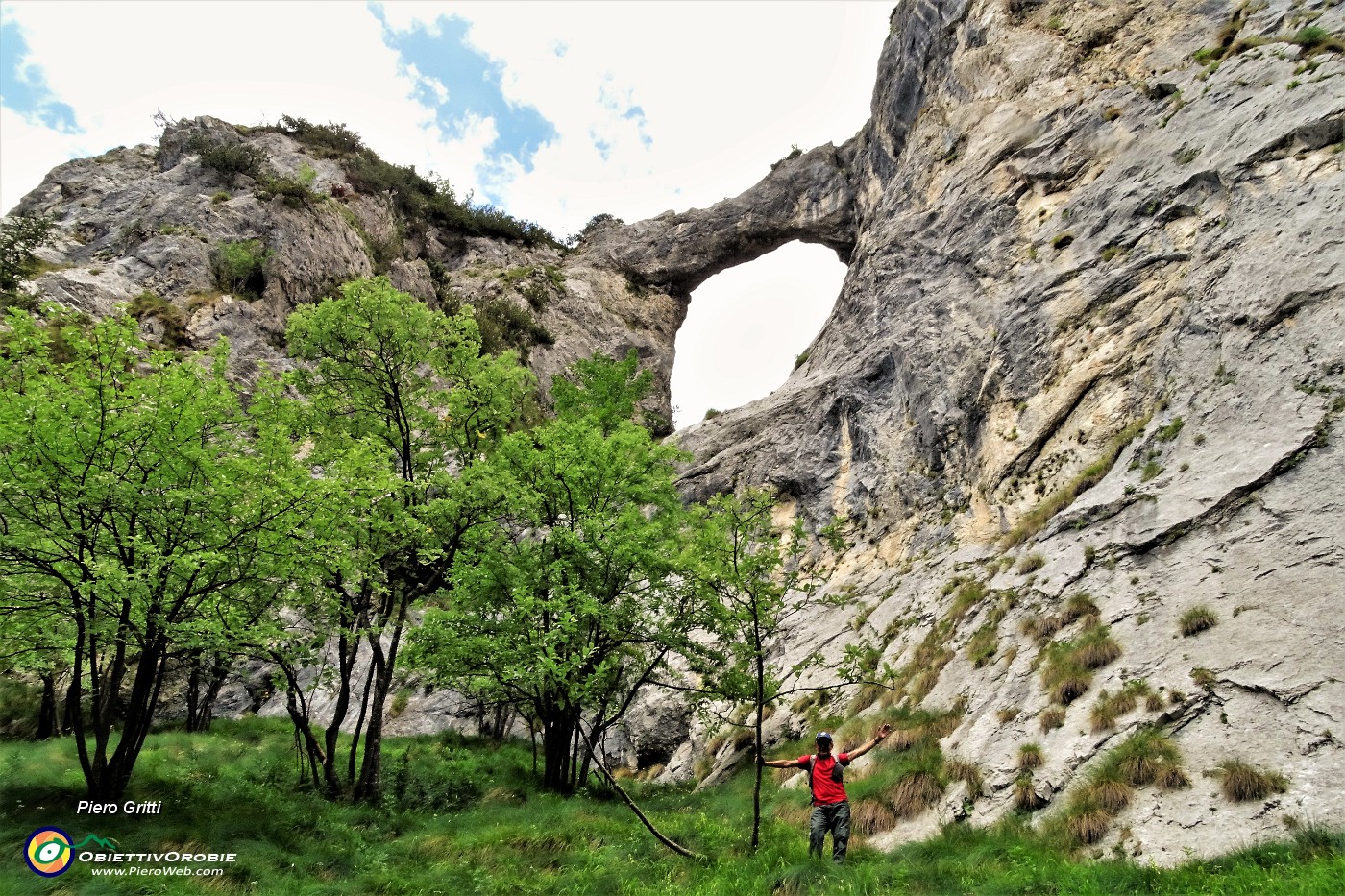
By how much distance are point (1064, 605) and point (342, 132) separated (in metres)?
67.4

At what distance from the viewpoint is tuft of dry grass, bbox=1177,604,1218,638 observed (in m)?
10.2

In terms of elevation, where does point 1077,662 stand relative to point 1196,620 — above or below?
below

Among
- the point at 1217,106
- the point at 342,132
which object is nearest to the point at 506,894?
the point at 1217,106

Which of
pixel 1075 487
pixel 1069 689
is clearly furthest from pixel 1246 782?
pixel 1075 487

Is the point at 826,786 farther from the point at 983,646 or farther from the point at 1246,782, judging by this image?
the point at 983,646

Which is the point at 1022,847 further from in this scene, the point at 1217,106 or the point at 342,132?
the point at 342,132

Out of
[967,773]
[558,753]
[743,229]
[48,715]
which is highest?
[743,229]

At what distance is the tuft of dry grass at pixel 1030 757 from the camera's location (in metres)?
10.3

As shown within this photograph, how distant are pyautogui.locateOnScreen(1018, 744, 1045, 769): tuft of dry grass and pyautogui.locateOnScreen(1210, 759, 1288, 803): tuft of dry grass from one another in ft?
8.32

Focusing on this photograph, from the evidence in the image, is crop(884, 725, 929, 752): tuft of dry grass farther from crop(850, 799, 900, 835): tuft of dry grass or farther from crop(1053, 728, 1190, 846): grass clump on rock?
crop(1053, 728, 1190, 846): grass clump on rock

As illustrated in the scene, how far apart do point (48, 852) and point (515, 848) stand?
636 cm

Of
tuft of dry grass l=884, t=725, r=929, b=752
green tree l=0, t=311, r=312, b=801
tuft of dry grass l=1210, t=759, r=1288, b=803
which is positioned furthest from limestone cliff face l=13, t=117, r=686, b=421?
tuft of dry grass l=1210, t=759, r=1288, b=803

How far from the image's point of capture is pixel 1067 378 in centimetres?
1962

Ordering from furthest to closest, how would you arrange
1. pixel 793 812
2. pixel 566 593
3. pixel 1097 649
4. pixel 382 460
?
pixel 566 593
pixel 382 460
pixel 793 812
pixel 1097 649
